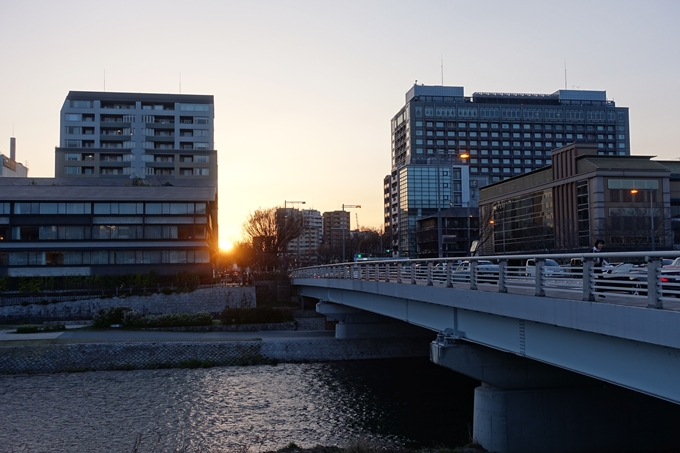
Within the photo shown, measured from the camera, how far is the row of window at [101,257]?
218 feet

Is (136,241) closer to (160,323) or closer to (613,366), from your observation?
(160,323)

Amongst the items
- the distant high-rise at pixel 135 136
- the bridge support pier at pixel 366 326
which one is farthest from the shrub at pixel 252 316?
the distant high-rise at pixel 135 136

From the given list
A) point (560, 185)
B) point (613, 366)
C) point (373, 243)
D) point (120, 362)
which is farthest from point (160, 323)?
point (373, 243)

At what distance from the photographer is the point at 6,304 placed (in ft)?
188

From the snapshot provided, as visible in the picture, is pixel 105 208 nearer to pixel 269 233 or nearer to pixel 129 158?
pixel 269 233

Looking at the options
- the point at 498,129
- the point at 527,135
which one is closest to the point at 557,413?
the point at 498,129

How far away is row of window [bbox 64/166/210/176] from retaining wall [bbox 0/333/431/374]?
71.4m

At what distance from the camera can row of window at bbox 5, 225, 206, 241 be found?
221 ft

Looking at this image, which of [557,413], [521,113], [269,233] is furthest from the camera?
[521,113]

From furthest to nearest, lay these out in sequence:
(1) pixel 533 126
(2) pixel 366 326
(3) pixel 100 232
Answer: (1) pixel 533 126 → (3) pixel 100 232 → (2) pixel 366 326

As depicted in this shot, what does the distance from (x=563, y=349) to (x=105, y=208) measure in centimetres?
6356

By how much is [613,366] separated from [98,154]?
354ft

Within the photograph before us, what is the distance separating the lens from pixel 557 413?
17812 mm

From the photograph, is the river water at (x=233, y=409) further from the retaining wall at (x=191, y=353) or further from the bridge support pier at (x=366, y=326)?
the bridge support pier at (x=366, y=326)
